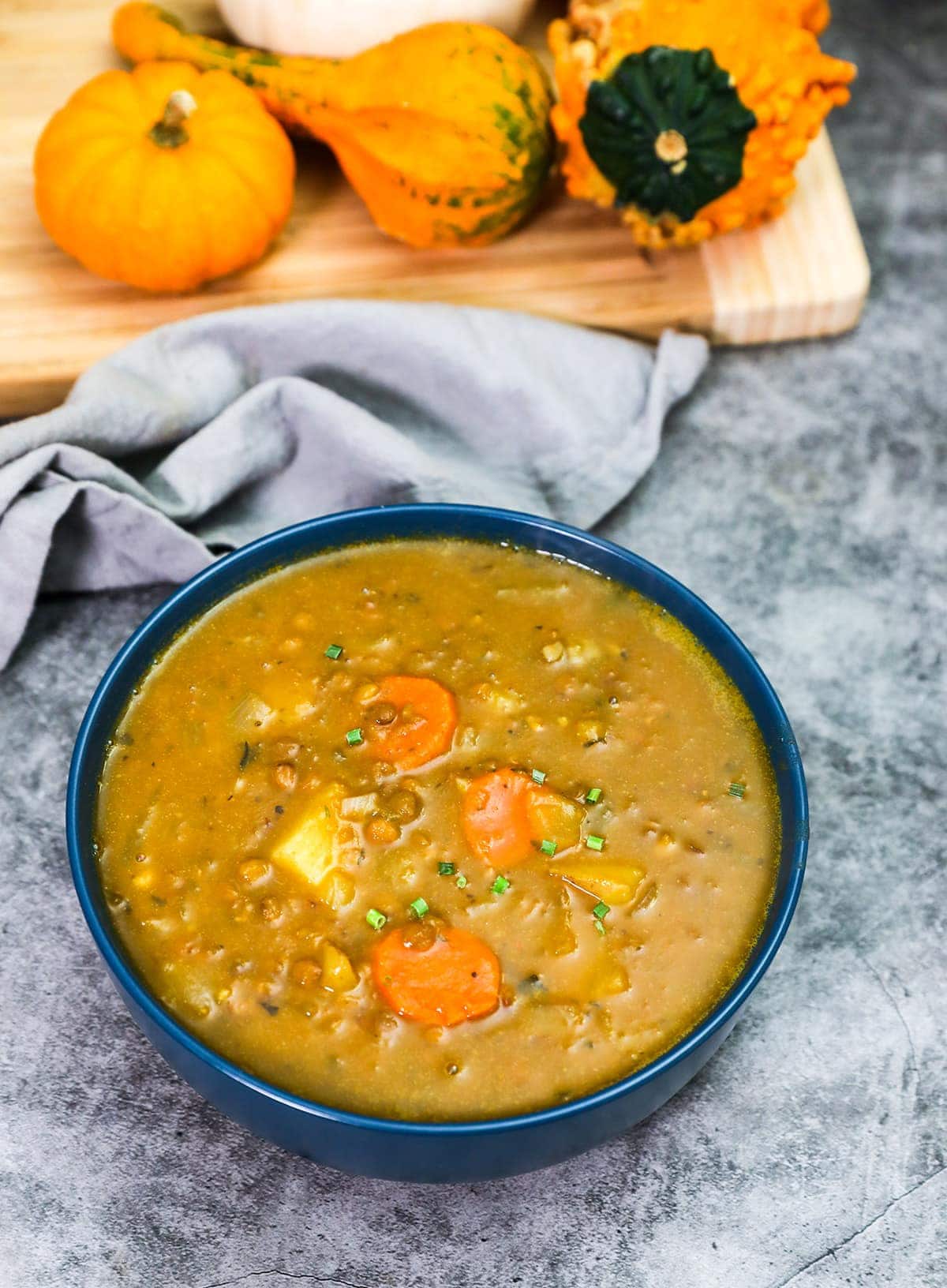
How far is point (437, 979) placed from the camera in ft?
6.00

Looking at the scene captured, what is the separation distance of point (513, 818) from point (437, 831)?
0.10 meters

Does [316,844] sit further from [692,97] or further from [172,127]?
[692,97]

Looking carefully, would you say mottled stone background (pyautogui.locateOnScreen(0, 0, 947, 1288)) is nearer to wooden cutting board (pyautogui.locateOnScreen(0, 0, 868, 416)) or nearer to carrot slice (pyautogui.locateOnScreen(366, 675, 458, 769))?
wooden cutting board (pyautogui.locateOnScreen(0, 0, 868, 416))

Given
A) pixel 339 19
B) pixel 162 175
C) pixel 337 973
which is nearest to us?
pixel 337 973

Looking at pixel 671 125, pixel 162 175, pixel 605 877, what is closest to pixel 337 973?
pixel 605 877

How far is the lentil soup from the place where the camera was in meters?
1.81

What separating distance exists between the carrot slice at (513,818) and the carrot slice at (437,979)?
141 millimetres

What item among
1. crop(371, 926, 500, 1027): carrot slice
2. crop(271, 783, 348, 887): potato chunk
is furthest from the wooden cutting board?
crop(371, 926, 500, 1027): carrot slice

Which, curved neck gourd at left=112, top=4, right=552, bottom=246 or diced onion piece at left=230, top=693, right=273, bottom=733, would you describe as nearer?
diced onion piece at left=230, top=693, right=273, bottom=733

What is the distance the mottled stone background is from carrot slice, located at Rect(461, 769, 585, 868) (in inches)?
17.6

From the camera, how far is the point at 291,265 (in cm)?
272

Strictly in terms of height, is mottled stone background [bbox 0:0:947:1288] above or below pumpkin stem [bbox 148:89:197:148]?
below

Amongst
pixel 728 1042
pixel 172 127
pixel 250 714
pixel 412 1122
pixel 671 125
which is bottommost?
pixel 728 1042

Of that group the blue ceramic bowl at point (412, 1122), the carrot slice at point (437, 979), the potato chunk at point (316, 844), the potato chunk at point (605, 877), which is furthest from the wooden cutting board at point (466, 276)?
the carrot slice at point (437, 979)
